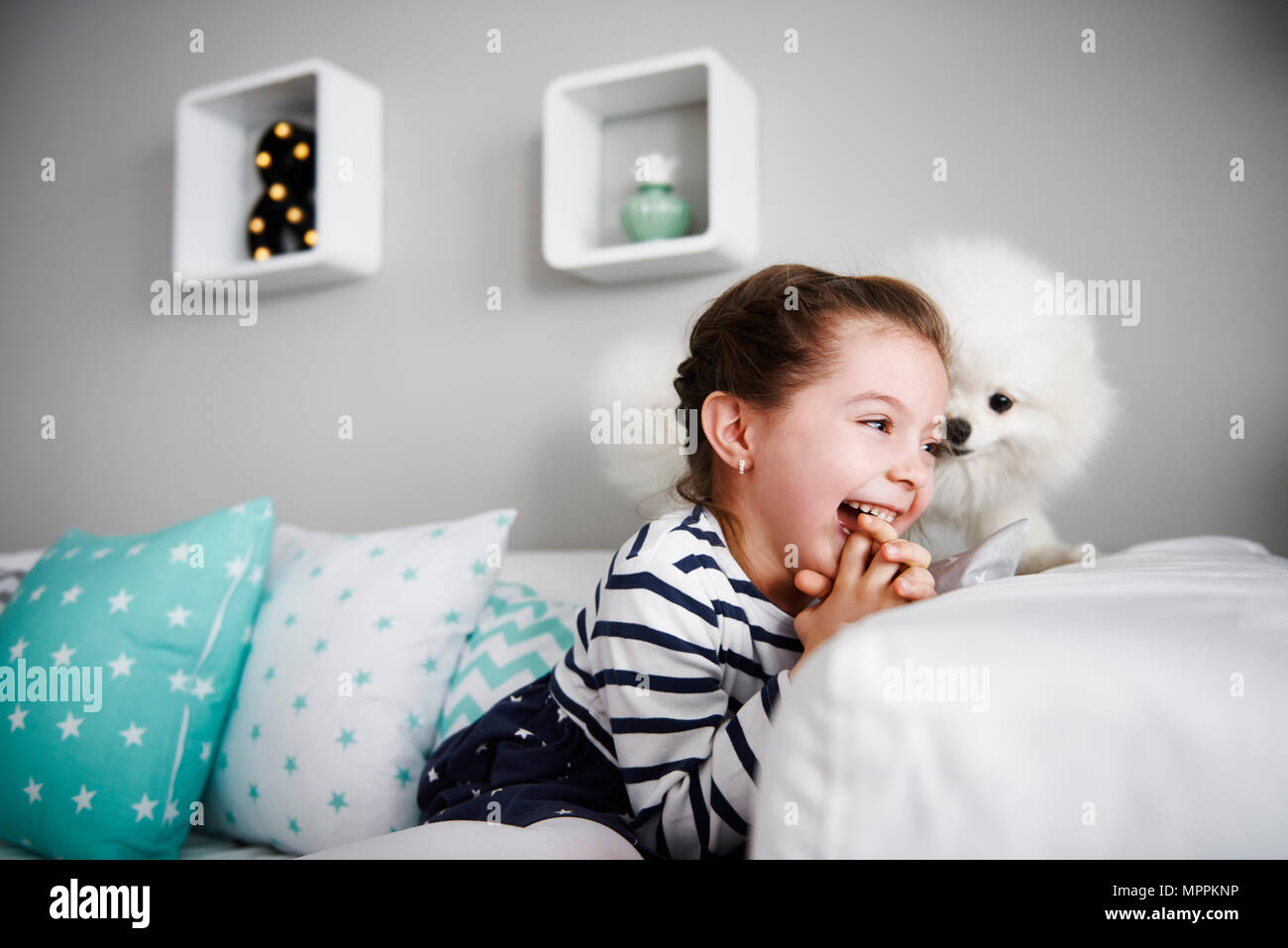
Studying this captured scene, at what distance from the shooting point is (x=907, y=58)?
1369 millimetres

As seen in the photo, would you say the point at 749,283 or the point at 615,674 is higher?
the point at 749,283

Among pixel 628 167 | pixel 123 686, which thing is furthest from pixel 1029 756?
pixel 628 167

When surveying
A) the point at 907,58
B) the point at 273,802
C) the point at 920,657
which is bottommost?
the point at 273,802

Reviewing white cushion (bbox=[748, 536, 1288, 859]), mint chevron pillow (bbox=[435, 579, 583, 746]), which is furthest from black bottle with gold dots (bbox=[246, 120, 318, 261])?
white cushion (bbox=[748, 536, 1288, 859])

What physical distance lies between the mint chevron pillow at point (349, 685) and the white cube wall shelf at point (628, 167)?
51 cm

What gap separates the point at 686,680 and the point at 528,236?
1.13 metres

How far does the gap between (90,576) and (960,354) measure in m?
1.11

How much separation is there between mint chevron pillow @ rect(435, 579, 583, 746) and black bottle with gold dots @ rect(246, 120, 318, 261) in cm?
102

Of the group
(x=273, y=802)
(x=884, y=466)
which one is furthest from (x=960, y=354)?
(x=273, y=802)

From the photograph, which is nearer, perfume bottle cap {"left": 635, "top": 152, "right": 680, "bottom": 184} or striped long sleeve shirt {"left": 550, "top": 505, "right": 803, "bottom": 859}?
striped long sleeve shirt {"left": 550, "top": 505, "right": 803, "bottom": 859}

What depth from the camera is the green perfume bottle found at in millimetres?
1425

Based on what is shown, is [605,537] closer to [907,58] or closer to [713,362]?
[713,362]

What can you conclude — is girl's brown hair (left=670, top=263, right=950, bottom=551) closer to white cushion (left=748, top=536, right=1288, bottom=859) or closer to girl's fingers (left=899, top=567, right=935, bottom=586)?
girl's fingers (left=899, top=567, right=935, bottom=586)

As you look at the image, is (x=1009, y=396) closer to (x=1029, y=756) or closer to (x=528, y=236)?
(x=1029, y=756)
